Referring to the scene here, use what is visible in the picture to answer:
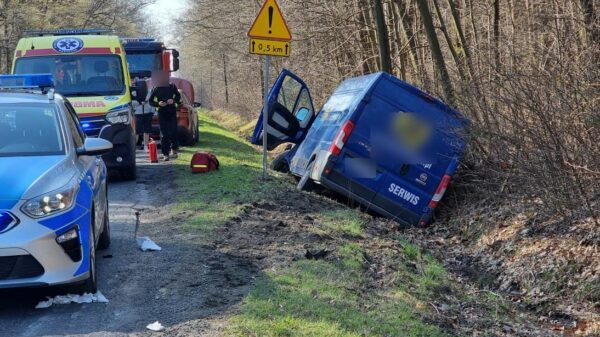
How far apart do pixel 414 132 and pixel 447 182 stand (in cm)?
92

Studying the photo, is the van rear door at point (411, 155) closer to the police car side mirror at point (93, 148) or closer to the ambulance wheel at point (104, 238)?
the ambulance wheel at point (104, 238)

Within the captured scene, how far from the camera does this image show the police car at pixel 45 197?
221 inches

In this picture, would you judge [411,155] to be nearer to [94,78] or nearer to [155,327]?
[94,78]

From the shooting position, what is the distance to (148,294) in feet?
20.9

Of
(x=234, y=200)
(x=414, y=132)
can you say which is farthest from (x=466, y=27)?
(x=234, y=200)

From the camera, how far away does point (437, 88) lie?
552 inches

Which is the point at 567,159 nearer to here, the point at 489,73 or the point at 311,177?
the point at 489,73

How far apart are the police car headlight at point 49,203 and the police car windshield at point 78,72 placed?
7826 millimetres

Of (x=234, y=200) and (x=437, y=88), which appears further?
(x=437, y=88)

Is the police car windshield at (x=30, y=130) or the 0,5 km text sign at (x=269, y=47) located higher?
the 0,5 km text sign at (x=269, y=47)

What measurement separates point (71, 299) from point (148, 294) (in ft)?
2.08

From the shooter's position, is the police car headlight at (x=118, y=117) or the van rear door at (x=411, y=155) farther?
the police car headlight at (x=118, y=117)

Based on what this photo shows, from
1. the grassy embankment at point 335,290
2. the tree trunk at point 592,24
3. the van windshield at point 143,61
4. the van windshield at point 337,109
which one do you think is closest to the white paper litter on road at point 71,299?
the grassy embankment at point 335,290

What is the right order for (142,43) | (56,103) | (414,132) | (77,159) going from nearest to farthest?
(77,159)
(56,103)
(414,132)
(142,43)
